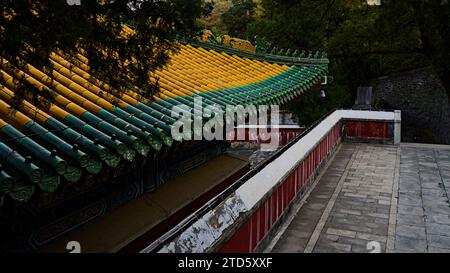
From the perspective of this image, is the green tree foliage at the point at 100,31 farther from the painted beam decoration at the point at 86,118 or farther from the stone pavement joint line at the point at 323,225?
the stone pavement joint line at the point at 323,225

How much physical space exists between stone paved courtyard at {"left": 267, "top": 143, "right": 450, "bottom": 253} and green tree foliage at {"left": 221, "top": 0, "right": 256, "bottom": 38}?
87.2 ft

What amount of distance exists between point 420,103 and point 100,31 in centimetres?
2524

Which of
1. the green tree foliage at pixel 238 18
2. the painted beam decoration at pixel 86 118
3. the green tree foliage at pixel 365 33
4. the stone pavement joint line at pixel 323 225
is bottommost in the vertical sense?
the stone pavement joint line at pixel 323 225

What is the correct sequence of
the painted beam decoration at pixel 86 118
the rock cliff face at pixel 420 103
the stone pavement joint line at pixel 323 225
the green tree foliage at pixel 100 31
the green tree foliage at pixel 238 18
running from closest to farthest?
the green tree foliage at pixel 100 31
the painted beam decoration at pixel 86 118
the stone pavement joint line at pixel 323 225
the rock cliff face at pixel 420 103
the green tree foliage at pixel 238 18

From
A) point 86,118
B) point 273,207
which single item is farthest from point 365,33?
point 86,118

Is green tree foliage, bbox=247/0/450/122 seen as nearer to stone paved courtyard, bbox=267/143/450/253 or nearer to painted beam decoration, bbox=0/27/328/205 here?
stone paved courtyard, bbox=267/143/450/253

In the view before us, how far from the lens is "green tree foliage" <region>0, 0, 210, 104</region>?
217 cm

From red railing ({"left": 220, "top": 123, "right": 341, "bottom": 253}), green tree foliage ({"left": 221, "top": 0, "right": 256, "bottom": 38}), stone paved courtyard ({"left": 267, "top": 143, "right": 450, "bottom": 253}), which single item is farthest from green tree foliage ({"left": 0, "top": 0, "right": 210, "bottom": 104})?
green tree foliage ({"left": 221, "top": 0, "right": 256, "bottom": 38})

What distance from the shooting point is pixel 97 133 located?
3.26 m

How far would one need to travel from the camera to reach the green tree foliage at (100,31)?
217 centimetres

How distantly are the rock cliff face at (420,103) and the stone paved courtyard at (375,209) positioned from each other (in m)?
12.1

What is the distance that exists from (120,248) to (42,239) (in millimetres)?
842

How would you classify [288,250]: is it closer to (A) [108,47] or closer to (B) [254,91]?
(B) [254,91]

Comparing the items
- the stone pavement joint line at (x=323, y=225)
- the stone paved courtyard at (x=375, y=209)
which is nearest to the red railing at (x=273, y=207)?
the stone paved courtyard at (x=375, y=209)
